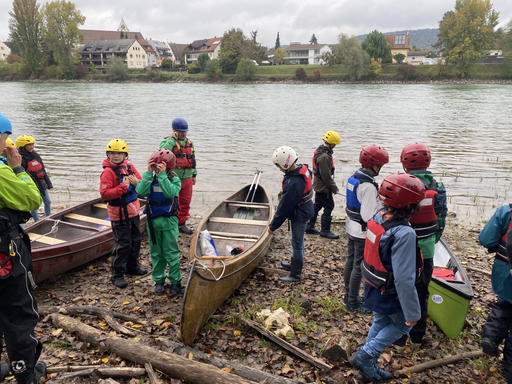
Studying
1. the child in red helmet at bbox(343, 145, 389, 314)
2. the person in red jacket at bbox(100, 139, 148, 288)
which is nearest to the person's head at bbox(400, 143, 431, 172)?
the child in red helmet at bbox(343, 145, 389, 314)

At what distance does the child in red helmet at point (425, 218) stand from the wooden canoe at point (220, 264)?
87.7 inches

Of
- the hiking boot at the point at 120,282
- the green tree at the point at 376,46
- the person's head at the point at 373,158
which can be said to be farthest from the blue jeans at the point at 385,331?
the green tree at the point at 376,46

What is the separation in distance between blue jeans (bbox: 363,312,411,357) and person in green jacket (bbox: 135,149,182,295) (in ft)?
9.22

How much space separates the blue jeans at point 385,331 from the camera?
10.8 feet

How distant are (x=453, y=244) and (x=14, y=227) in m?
7.50

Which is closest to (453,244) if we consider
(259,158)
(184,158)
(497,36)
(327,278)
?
(327,278)

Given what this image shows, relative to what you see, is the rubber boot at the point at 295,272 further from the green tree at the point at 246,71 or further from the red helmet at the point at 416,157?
the green tree at the point at 246,71

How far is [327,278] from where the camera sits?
5777mm

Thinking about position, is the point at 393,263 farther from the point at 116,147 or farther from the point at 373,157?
the point at 116,147

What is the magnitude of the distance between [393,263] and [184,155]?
514 centimetres

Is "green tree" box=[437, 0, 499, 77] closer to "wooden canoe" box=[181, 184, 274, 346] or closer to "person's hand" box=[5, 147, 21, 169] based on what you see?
"wooden canoe" box=[181, 184, 274, 346]

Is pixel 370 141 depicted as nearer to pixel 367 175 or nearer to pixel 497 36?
pixel 367 175

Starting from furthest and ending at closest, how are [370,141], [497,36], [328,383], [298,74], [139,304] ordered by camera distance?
[497,36] → [298,74] → [370,141] → [139,304] → [328,383]

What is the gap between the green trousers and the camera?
16.1 ft
